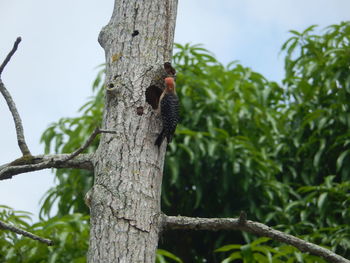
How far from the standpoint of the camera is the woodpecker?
105 inches

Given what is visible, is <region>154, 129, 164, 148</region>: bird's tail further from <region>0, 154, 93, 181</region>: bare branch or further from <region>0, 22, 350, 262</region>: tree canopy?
<region>0, 22, 350, 262</region>: tree canopy

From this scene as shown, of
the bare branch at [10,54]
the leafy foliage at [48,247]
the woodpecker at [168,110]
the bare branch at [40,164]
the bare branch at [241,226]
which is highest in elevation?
the bare branch at [10,54]

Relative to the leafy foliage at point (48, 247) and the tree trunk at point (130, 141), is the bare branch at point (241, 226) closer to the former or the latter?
the tree trunk at point (130, 141)

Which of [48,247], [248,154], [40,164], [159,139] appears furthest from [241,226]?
[248,154]

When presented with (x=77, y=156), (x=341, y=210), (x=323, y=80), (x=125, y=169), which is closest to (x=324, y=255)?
(x=125, y=169)

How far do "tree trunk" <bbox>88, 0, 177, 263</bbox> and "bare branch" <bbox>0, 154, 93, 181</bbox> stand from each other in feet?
0.24

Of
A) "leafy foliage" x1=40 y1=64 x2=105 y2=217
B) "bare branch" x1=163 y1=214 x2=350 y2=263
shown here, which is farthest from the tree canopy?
"bare branch" x1=163 y1=214 x2=350 y2=263

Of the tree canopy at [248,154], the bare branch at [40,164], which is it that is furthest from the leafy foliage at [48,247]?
the bare branch at [40,164]

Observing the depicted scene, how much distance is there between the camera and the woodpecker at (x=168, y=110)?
2.67 metres

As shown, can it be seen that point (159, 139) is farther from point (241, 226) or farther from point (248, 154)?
point (248, 154)

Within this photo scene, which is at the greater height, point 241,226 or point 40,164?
point 40,164

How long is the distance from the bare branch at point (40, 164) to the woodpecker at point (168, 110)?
32cm

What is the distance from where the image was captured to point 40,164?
2.51 m

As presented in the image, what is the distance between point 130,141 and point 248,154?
305cm
